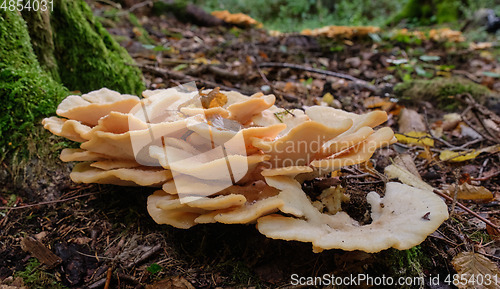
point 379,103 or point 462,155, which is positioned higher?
point 462,155

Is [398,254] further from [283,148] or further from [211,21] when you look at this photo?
[211,21]

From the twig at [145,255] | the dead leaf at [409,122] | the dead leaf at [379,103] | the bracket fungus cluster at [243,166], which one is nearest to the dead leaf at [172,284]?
the twig at [145,255]

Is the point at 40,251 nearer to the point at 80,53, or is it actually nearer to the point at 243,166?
the point at 243,166

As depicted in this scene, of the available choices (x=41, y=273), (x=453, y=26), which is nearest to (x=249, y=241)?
(x=41, y=273)

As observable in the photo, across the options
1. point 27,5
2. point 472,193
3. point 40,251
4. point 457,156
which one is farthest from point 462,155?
point 27,5

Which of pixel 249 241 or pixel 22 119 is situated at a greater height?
pixel 22 119
